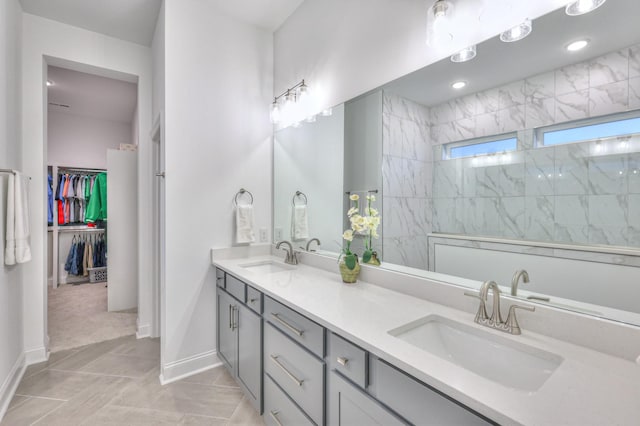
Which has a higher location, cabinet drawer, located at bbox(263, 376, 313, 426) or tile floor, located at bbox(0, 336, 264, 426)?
cabinet drawer, located at bbox(263, 376, 313, 426)

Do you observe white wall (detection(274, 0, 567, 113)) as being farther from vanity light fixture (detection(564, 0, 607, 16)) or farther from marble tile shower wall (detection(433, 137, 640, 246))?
marble tile shower wall (detection(433, 137, 640, 246))

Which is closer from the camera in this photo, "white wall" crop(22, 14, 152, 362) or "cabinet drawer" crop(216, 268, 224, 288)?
"cabinet drawer" crop(216, 268, 224, 288)

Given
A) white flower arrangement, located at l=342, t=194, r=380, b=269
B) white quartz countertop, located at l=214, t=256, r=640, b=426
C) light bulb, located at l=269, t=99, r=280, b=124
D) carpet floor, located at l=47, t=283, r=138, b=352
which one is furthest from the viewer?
carpet floor, located at l=47, t=283, r=138, b=352

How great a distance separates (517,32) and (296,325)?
1.58m

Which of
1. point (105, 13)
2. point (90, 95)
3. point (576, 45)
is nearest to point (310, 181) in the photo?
point (576, 45)

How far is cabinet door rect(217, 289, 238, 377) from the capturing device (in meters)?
2.12

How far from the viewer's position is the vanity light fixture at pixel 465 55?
1.31m

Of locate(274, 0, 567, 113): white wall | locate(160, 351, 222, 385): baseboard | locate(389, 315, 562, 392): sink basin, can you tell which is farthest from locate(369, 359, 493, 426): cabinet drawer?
locate(160, 351, 222, 385): baseboard

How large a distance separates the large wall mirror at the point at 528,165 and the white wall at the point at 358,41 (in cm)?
7

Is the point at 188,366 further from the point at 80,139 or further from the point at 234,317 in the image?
the point at 80,139

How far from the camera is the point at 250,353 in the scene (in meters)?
1.87

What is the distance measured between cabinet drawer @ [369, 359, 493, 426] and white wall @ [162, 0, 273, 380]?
1814mm

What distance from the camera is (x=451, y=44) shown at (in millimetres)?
1379

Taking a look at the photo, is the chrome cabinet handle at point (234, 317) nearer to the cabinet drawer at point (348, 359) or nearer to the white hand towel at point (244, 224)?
the white hand towel at point (244, 224)
